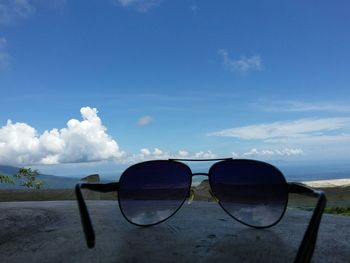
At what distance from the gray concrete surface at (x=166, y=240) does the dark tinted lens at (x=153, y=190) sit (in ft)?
0.16

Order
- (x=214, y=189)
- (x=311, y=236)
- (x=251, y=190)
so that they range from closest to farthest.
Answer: (x=311, y=236), (x=251, y=190), (x=214, y=189)

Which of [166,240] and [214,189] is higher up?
[214,189]

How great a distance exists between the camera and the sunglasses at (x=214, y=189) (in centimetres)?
161

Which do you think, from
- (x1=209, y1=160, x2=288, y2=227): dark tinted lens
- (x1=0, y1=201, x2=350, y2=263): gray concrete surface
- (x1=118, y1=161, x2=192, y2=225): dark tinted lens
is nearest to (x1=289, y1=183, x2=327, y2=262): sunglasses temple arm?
(x1=0, y1=201, x2=350, y2=263): gray concrete surface

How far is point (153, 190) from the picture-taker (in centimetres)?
178

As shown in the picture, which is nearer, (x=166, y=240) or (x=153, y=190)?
(x=166, y=240)

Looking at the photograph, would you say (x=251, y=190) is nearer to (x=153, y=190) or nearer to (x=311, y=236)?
(x=153, y=190)

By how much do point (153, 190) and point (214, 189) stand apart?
0.27 m

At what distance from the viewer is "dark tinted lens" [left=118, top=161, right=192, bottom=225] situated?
66.1 inches

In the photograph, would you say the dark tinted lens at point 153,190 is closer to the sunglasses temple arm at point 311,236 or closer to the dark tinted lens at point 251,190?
the dark tinted lens at point 251,190

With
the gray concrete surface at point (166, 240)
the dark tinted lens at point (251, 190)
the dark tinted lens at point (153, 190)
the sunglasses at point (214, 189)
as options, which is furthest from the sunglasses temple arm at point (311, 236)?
the dark tinted lens at point (153, 190)

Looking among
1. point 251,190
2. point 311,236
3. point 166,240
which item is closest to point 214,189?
point 251,190

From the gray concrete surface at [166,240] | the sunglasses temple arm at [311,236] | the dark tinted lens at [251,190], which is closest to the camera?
the sunglasses temple arm at [311,236]

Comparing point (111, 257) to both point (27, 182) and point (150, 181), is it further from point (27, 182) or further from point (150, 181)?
point (27, 182)
